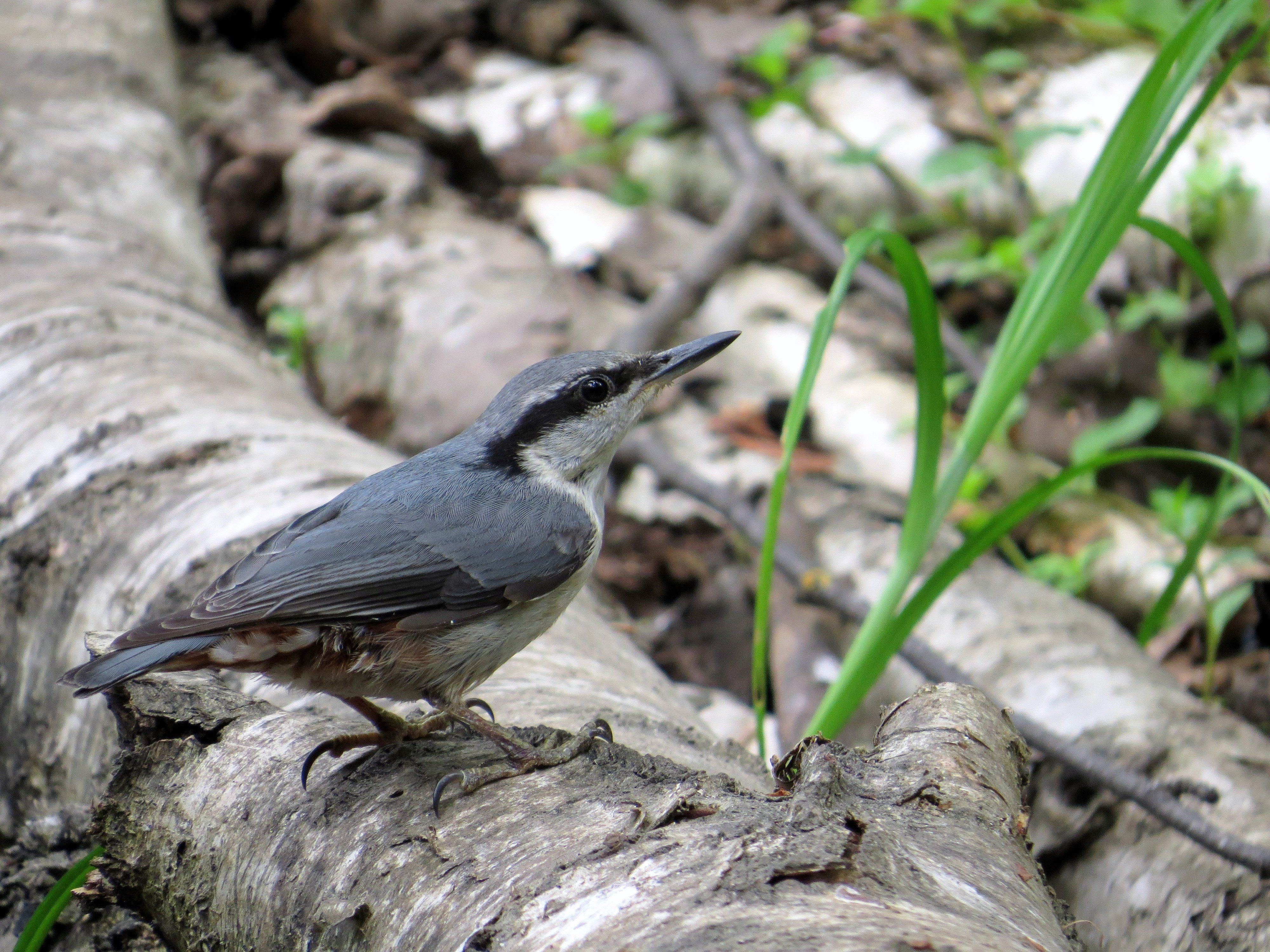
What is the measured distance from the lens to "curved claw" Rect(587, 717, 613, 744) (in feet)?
5.62

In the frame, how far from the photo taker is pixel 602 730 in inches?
69.7

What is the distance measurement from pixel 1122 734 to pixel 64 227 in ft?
12.0

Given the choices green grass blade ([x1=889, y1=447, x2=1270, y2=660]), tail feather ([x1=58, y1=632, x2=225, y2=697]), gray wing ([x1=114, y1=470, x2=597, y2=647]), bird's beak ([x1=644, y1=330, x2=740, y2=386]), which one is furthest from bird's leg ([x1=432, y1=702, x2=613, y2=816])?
bird's beak ([x1=644, y1=330, x2=740, y2=386])

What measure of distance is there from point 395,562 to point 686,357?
0.92 meters

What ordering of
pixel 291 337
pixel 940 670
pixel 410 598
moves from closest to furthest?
pixel 410 598, pixel 940 670, pixel 291 337

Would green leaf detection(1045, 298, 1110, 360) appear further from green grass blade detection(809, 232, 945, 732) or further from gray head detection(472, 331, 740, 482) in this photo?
gray head detection(472, 331, 740, 482)

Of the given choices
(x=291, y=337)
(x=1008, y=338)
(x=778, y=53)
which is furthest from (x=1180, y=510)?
(x=291, y=337)

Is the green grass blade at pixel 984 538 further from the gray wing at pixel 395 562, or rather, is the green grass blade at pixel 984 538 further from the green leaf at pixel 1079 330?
the green leaf at pixel 1079 330

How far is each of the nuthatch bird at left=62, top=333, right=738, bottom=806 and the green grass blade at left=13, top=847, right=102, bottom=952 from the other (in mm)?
347

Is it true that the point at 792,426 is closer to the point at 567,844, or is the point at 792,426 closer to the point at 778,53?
the point at 567,844

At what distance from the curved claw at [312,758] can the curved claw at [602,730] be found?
44cm

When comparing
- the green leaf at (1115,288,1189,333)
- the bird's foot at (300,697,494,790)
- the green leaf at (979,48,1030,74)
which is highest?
the green leaf at (979,48,1030,74)

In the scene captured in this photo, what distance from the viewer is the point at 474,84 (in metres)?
5.88

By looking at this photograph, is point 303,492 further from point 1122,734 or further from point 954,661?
point 1122,734
